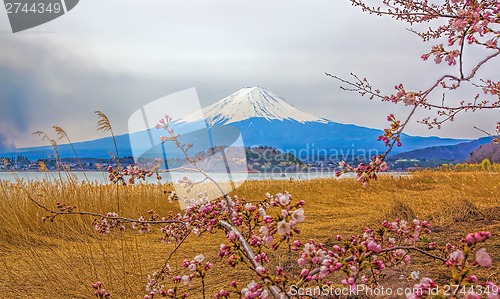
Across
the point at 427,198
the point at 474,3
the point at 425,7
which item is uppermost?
the point at 425,7

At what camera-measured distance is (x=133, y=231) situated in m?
5.76

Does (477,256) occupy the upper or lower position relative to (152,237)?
upper

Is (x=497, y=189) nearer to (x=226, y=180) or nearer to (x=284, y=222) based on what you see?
(x=226, y=180)

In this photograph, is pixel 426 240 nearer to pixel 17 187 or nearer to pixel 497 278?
pixel 497 278

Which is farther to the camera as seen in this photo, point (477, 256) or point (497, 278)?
point (497, 278)

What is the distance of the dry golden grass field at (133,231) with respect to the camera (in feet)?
10.4

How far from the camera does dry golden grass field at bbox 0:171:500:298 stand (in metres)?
3.18

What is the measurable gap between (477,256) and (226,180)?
989cm

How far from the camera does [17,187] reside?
21.1 feet

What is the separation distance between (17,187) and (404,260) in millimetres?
6142

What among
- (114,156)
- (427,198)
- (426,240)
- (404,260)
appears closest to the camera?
(404,260)

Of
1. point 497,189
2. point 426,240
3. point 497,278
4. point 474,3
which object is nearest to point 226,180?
point 497,189

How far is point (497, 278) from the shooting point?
2.87m

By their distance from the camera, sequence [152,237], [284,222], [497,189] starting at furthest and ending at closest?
[497,189], [152,237], [284,222]
